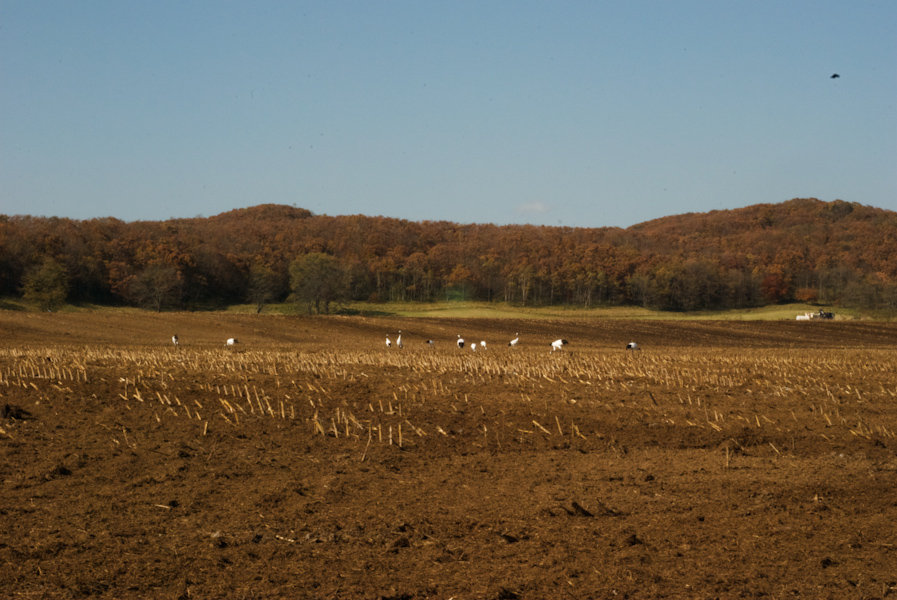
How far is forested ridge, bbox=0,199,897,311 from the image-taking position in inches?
3383

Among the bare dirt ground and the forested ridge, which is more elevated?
the forested ridge

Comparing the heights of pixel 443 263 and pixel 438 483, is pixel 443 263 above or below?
above

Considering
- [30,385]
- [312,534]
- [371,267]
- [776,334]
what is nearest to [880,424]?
[312,534]

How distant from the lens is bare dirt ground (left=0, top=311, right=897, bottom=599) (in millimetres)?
6906

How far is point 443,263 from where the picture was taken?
414 ft

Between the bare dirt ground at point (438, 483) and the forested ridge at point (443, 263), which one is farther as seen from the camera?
the forested ridge at point (443, 263)

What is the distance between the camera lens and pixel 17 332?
3828cm

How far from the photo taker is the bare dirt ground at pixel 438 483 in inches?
272

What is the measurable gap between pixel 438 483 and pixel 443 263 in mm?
116281

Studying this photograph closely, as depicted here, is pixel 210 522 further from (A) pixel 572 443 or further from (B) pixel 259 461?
(A) pixel 572 443

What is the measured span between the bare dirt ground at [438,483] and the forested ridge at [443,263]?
212ft

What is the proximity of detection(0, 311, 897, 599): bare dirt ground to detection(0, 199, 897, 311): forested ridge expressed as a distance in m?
64.5

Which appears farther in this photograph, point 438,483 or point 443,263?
point 443,263

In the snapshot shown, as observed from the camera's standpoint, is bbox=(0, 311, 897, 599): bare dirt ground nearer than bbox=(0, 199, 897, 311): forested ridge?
Yes
